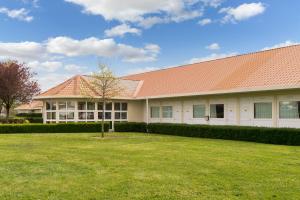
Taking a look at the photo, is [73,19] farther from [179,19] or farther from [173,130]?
[173,130]

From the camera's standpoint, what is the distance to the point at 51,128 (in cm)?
2648

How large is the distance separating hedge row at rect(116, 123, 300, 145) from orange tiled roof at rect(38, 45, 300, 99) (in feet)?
7.36

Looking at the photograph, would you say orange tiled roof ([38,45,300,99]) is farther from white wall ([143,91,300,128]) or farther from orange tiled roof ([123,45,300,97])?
white wall ([143,91,300,128])

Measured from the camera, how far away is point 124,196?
263 inches

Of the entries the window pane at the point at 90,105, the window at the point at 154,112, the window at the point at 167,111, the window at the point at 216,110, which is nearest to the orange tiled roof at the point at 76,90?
the window pane at the point at 90,105

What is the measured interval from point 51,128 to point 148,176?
63.1 ft

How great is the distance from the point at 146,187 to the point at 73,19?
19.2 meters

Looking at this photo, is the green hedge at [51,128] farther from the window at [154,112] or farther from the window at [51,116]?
the window at [154,112]

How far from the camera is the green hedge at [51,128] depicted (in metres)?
25.8

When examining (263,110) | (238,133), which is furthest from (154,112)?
(263,110)

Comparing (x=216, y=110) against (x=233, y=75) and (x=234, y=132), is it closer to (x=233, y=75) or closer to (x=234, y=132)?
(x=233, y=75)

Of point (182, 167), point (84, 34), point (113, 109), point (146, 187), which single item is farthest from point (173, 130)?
point (146, 187)

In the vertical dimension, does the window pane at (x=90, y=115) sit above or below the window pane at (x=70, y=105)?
below

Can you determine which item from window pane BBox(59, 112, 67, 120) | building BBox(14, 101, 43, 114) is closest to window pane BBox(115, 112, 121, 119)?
window pane BBox(59, 112, 67, 120)
